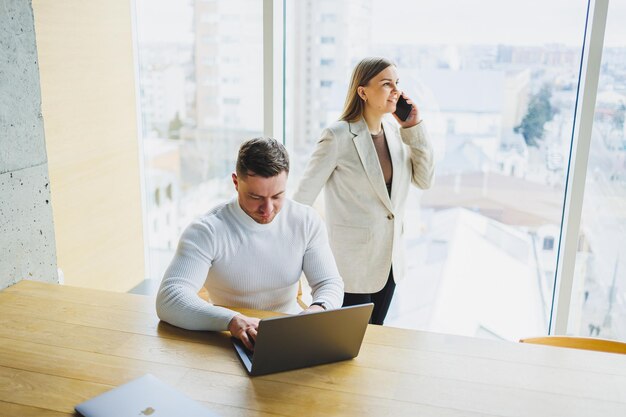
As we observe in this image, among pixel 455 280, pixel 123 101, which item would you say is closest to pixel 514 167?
pixel 455 280

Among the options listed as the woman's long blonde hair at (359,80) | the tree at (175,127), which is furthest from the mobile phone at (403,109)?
the tree at (175,127)

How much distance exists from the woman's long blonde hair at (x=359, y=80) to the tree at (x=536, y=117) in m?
0.96

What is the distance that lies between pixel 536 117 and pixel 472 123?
33 cm

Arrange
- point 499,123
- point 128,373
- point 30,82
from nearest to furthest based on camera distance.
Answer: point 128,373
point 30,82
point 499,123

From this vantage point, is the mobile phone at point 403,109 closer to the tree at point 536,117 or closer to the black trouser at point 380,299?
the black trouser at point 380,299

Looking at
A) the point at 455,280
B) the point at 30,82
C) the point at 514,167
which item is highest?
the point at 30,82

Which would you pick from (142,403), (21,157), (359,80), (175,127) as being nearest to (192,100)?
(175,127)

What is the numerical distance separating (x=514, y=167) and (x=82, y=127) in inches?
95.0

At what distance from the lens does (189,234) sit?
2.00 m

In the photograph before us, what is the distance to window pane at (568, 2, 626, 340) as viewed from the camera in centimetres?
302

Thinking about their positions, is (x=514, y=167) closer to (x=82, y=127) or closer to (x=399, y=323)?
(x=399, y=323)

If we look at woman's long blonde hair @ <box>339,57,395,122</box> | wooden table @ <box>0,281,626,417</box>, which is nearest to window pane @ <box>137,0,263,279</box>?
woman's long blonde hair @ <box>339,57,395,122</box>

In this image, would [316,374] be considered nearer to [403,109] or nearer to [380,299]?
[380,299]

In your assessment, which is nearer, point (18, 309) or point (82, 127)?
point (18, 309)
